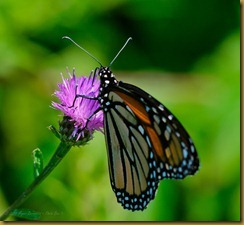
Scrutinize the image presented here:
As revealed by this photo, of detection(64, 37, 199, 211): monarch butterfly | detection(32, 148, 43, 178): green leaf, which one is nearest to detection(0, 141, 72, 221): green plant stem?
detection(32, 148, 43, 178): green leaf

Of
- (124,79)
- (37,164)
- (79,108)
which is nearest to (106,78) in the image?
(79,108)

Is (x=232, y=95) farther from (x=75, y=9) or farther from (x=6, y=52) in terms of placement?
(x=6, y=52)

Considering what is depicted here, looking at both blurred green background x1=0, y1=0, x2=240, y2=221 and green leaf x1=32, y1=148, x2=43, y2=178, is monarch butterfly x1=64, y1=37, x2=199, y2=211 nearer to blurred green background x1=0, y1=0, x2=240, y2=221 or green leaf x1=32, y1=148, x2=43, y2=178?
green leaf x1=32, y1=148, x2=43, y2=178

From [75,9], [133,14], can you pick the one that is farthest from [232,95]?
[75,9]

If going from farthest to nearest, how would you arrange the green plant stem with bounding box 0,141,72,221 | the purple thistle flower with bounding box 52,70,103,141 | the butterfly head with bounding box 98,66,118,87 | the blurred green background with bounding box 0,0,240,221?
the blurred green background with bounding box 0,0,240,221, the butterfly head with bounding box 98,66,118,87, the purple thistle flower with bounding box 52,70,103,141, the green plant stem with bounding box 0,141,72,221

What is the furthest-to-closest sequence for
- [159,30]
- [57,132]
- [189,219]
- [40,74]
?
[159,30]
[40,74]
[189,219]
[57,132]

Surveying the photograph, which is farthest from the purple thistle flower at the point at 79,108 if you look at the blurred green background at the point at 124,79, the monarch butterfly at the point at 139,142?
the blurred green background at the point at 124,79

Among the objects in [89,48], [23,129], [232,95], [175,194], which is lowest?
[23,129]
